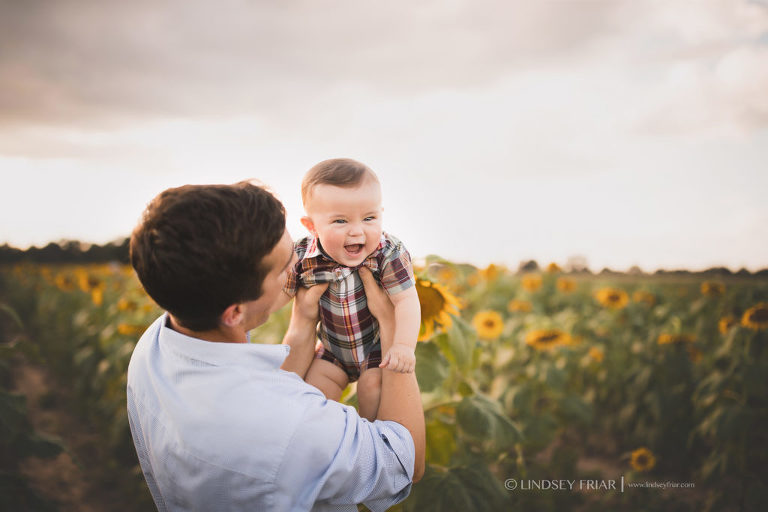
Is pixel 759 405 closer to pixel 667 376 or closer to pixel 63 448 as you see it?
pixel 667 376

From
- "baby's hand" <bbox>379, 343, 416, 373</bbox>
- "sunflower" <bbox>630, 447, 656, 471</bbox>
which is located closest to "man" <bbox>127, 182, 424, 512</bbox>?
"baby's hand" <bbox>379, 343, 416, 373</bbox>

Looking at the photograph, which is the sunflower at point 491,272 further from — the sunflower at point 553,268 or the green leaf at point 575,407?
the green leaf at point 575,407

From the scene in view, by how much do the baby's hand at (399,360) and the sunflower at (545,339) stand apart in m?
2.83

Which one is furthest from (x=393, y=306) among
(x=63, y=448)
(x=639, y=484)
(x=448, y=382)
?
(x=639, y=484)

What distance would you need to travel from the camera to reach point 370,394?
159cm

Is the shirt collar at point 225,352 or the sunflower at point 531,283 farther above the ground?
the shirt collar at point 225,352

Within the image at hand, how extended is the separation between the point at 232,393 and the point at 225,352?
13 cm

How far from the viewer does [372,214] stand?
1574 mm

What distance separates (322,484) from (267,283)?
1.70 feet

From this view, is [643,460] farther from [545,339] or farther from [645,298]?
[645,298]

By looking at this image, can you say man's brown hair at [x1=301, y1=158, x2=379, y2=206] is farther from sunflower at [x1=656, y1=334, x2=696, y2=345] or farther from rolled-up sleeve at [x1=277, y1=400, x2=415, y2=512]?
sunflower at [x1=656, y1=334, x2=696, y2=345]

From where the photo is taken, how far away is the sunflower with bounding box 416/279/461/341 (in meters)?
1.96

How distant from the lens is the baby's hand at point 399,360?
146 cm

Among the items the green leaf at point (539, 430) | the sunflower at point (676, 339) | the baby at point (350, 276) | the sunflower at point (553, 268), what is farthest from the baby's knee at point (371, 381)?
the sunflower at point (553, 268)
